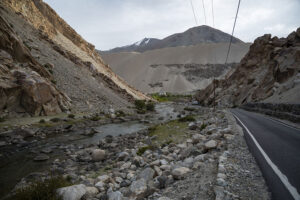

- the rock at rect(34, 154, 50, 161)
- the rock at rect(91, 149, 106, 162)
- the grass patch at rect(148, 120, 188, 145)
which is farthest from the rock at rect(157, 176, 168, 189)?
the rock at rect(34, 154, 50, 161)

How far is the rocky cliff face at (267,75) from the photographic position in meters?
20.9

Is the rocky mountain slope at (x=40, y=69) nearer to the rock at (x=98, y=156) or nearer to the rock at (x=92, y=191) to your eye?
the rock at (x=98, y=156)

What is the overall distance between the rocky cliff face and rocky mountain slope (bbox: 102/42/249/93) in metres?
56.9

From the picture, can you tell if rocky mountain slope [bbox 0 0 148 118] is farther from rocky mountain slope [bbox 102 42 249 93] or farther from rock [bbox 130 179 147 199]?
rocky mountain slope [bbox 102 42 249 93]

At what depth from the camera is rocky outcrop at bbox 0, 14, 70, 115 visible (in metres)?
13.8

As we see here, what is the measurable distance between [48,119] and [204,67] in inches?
4801

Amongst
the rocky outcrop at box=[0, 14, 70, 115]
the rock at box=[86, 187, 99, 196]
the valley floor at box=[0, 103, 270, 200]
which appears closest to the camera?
the valley floor at box=[0, 103, 270, 200]

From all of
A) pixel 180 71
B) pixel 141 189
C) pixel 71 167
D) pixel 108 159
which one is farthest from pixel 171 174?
pixel 180 71

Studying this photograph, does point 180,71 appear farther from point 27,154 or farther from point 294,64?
point 27,154

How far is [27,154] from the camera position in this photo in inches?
351

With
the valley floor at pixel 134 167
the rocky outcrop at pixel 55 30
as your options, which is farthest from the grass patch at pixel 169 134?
the rocky outcrop at pixel 55 30

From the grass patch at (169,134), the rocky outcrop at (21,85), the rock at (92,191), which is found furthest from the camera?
the rocky outcrop at (21,85)

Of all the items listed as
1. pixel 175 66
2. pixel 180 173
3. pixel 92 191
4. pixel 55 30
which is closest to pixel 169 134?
pixel 180 173

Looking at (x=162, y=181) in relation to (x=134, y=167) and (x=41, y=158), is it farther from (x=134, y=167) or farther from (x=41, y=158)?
(x=41, y=158)
